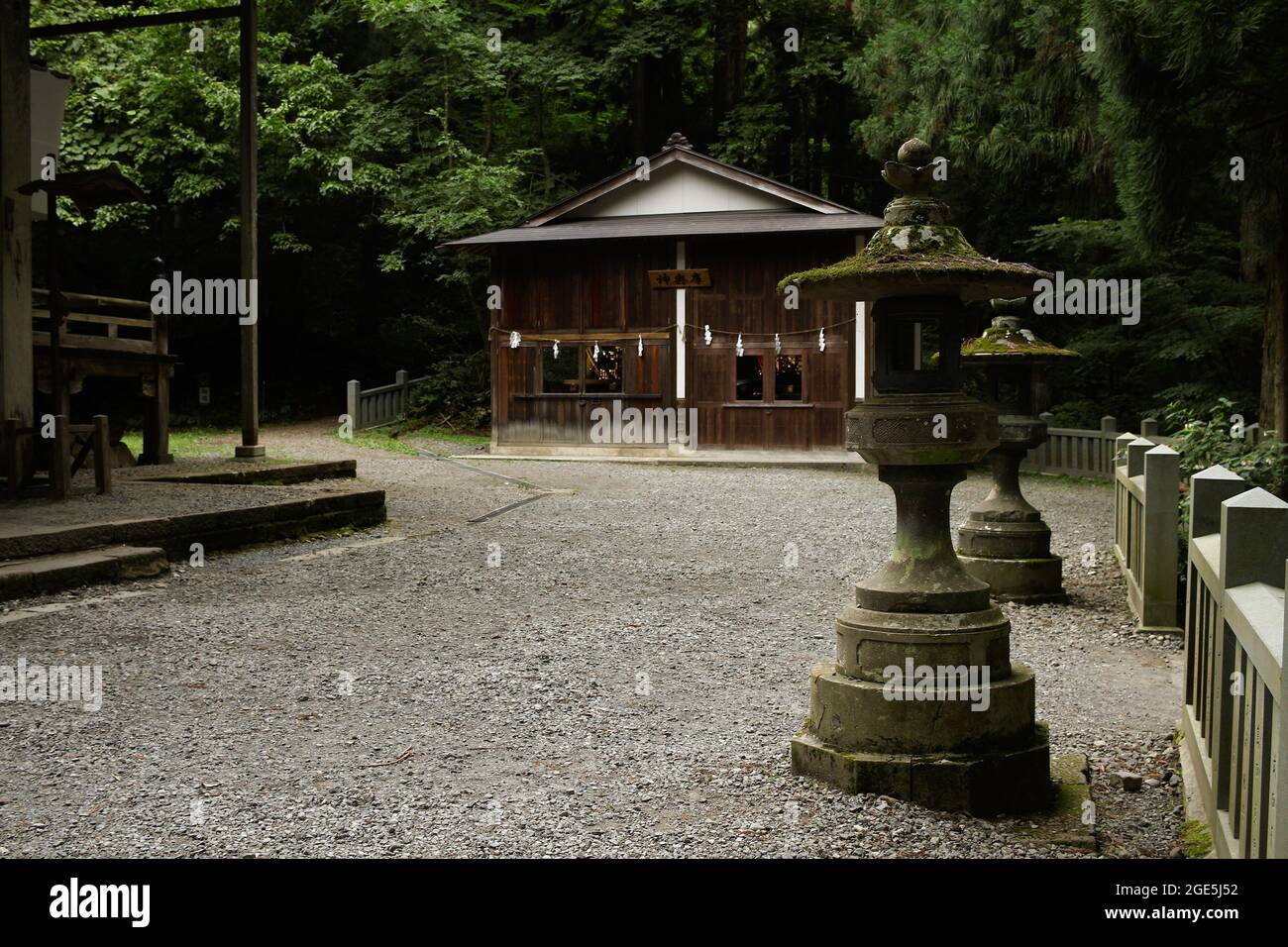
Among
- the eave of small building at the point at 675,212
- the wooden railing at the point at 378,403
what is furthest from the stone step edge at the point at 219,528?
the wooden railing at the point at 378,403

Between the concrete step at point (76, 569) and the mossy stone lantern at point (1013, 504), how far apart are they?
20.3ft

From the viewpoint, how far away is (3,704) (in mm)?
5281

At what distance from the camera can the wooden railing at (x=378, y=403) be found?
2347 centimetres

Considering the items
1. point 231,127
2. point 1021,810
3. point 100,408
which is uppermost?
point 231,127

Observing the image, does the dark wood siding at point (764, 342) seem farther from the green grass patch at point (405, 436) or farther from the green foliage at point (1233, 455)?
the green foliage at point (1233, 455)

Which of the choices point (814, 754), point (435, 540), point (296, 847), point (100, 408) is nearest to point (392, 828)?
point (296, 847)

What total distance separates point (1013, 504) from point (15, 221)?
9.57 metres

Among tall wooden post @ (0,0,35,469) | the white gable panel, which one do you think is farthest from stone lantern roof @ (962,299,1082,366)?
the white gable panel

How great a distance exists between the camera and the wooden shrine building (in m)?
20.0

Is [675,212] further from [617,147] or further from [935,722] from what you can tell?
[935,722]

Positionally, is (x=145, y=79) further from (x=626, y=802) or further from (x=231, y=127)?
(x=626, y=802)

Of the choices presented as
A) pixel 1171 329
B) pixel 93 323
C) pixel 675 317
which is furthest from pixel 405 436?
pixel 1171 329
